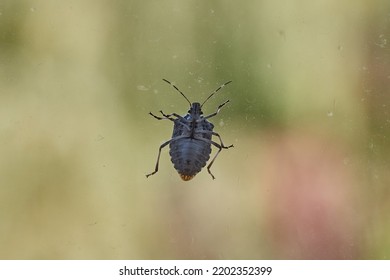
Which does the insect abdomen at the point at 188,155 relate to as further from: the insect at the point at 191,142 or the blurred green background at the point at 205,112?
the blurred green background at the point at 205,112

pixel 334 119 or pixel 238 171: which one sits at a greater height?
pixel 334 119

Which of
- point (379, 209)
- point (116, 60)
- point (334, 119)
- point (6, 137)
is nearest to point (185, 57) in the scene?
point (116, 60)

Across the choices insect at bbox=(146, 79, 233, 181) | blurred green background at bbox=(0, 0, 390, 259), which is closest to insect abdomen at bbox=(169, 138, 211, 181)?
insect at bbox=(146, 79, 233, 181)

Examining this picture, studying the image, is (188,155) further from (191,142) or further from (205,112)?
(205,112)

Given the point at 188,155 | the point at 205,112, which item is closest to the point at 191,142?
the point at 188,155

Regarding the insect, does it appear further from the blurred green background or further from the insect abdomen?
the blurred green background
